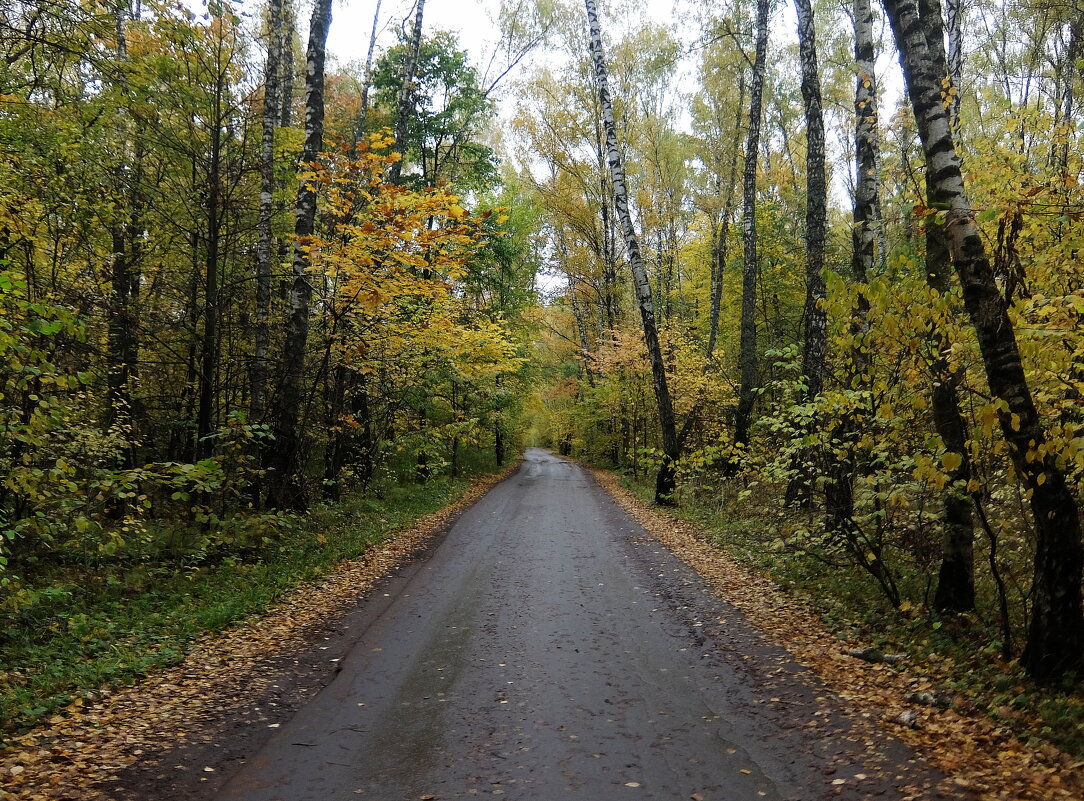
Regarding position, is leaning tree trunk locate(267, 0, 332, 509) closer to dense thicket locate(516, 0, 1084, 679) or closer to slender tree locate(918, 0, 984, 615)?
dense thicket locate(516, 0, 1084, 679)

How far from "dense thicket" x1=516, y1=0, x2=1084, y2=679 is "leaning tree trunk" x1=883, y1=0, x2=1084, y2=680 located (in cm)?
2

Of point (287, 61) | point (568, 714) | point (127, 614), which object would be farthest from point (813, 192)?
point (287, 61)

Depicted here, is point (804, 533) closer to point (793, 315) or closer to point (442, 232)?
point (442, 232)

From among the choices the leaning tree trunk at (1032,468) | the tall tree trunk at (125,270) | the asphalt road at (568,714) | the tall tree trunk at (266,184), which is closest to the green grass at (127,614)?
the asphalt road at (568,714)

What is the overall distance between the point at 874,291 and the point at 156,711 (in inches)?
240

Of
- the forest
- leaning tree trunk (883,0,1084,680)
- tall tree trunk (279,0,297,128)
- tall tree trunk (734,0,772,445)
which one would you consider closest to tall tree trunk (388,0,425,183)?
the forest

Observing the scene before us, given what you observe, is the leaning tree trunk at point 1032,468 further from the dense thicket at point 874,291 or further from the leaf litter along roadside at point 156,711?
the leaf litter along roadside at point 156,711

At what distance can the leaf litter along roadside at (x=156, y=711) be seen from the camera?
147 inches

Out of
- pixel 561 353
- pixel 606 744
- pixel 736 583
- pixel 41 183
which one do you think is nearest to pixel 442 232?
pixel 41 183

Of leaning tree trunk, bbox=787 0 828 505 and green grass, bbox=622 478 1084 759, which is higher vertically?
leaning tree trunk, bbox=787 0 828 505

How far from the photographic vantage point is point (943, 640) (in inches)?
212

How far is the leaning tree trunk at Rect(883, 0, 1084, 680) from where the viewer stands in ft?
13.7

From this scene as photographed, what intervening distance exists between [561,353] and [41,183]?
98.5ft

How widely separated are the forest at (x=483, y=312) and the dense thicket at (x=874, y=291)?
0.18ft
